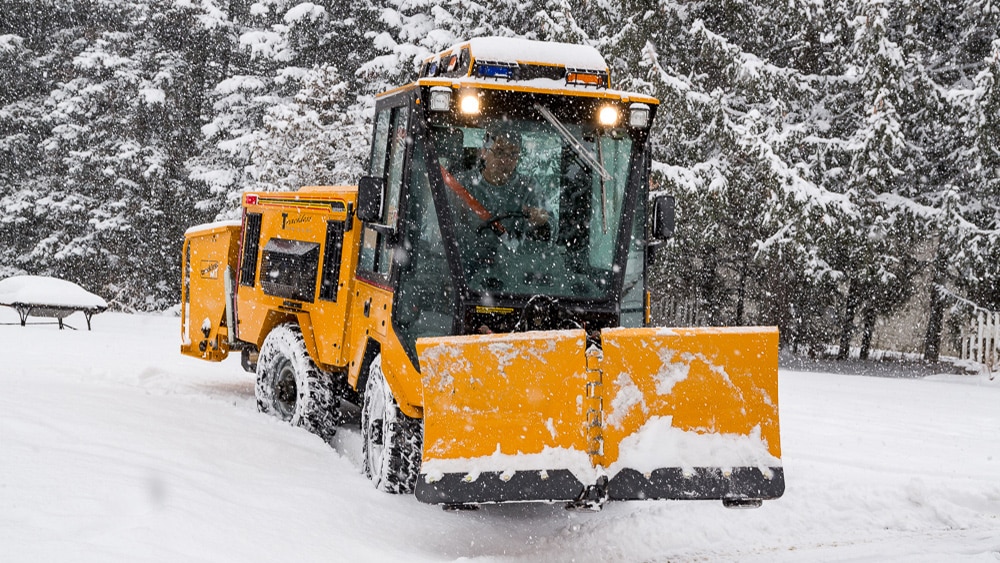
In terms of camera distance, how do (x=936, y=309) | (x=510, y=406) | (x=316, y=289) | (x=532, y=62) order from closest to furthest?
(x=510, y=406)
(x=532, y=62)
(x=316, y=289)
(x=936, y=309)

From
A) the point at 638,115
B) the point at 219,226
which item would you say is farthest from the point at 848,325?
the point at 638,115

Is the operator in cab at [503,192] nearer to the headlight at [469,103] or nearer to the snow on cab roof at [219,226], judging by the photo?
the headlight at [469,103]

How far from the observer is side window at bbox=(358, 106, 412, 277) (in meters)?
6.00

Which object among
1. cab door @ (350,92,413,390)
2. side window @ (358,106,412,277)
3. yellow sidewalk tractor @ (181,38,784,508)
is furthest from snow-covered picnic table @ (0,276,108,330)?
side window @ (358,106,412,277)

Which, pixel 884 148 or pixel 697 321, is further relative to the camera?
pixel 697 321

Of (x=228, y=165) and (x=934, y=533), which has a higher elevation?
(x=228, y=165)

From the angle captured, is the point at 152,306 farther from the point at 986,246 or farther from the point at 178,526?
the point at 178,526

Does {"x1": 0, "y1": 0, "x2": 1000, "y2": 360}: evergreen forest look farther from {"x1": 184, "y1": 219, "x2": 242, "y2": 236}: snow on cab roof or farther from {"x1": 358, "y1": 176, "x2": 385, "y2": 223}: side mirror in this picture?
{"x1": 358, "y1": 176, "x2": 385, "y2": 223}: side mirror

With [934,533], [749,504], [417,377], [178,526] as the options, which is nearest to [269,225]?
[417,377]

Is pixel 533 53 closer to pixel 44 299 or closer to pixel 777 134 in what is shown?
pixel 777 134

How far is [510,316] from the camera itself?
18.3 feet

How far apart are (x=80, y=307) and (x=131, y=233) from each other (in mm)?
11686

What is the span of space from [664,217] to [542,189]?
0.77m

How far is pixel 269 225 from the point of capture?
8.55m
